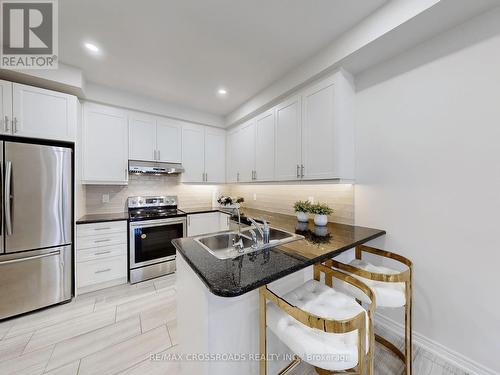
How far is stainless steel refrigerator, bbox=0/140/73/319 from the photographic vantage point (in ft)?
6.32

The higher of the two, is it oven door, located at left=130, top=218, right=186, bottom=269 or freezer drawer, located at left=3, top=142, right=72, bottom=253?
freezer drawer, located at left=3, top=142, right=72, bottom=253

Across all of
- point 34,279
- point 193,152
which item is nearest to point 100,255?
point 34,279

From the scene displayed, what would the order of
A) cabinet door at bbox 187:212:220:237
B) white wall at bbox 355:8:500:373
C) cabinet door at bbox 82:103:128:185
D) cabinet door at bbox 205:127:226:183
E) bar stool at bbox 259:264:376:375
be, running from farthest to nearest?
cabinet door at bbox 205:127:226:183 → cabinet door at bbox 187:212:220:237 → cabinet door at bbox 82:103:128:185 → white wall at bbox 355:8:500:373 → bar stool at bbox 259:264:376:375

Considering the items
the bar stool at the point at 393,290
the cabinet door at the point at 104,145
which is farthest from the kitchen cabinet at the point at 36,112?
the bar stool at the point at 393,290

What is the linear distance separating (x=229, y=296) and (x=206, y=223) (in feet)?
8.80

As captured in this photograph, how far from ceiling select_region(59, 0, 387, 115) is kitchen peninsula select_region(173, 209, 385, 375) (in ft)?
5.95

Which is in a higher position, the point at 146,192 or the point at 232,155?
the point at 232,155

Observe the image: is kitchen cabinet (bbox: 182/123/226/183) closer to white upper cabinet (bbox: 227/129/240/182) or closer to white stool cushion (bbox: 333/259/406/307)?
white upper cabinet (bbox: 227/129/240/182)

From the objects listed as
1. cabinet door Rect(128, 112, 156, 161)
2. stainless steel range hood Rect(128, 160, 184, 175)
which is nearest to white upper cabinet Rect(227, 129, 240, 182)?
stainless steel range hood Rect(128, 160, 184, 175)

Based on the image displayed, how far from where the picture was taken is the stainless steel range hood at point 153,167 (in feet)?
9.58

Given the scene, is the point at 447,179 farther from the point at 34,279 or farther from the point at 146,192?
the point at 34,279

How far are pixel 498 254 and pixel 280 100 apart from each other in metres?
2.39

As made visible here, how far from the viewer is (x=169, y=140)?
10.7 ft

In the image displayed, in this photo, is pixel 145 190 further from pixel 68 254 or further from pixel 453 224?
pixel 453 224
